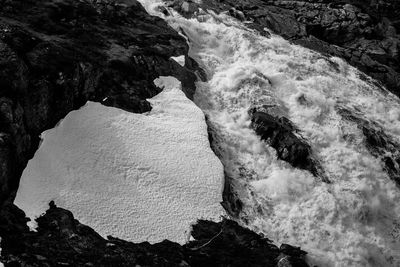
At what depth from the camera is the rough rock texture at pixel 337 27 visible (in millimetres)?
33406

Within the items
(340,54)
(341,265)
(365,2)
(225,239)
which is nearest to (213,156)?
(225,239)

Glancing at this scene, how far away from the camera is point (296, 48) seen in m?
31.7

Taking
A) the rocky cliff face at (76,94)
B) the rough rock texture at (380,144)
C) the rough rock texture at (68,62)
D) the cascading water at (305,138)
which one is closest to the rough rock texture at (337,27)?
→ the cascading water at (305,138)

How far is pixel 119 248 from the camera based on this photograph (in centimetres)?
1475

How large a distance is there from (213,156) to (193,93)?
5636 millimetres

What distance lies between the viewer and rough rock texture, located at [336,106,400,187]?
23.1m

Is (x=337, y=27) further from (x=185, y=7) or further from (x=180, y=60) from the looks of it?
(x=180, y=60)

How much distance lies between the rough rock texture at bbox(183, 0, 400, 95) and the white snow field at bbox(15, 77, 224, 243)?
1625 centimetres

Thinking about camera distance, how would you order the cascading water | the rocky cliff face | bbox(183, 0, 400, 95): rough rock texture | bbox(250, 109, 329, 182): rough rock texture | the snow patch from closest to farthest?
1. the rocky cliff face
2. the cascading water
3. bbox(250, 109, 329, 182): rough rock texture
4. the snow patch
5. bbox(183, 0, 400, 95): rough rock texture

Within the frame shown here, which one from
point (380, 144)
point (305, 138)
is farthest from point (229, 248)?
point (380, 144)

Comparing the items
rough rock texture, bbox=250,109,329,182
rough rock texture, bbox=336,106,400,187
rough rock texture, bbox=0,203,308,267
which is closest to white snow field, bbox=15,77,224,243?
rough rock texture, bbox=0,203,308,267

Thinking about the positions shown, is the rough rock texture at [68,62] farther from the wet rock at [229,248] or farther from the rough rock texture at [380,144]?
the rough rock texture at [380,144]

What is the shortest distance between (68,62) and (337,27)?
79.5 feet

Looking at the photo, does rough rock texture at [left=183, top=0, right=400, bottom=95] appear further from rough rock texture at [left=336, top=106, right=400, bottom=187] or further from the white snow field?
the white snow field
